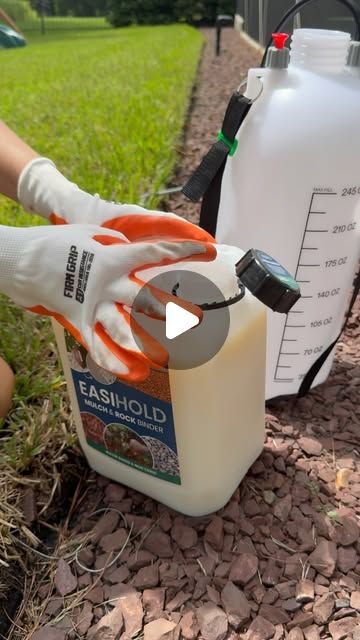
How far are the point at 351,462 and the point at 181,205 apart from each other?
1365 millimetres

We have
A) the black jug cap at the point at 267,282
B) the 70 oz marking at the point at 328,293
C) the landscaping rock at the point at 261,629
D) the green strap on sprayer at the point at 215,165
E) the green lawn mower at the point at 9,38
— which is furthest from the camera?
the green lawn mower at the point at 9,38

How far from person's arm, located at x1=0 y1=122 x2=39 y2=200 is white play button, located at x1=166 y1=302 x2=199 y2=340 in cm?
57

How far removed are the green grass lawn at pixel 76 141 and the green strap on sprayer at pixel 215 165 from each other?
0.51 meters

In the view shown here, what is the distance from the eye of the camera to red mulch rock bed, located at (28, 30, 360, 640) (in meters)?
0.86

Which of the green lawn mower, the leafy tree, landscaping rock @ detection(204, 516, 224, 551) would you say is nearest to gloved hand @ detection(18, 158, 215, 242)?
landscaping rock @ detection(204, 516, 224, 551)

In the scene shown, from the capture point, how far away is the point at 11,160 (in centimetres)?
113

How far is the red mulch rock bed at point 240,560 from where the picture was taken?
0.86 m

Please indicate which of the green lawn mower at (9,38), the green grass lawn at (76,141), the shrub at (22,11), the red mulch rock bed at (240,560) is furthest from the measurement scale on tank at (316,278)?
the shrub at (22,11)

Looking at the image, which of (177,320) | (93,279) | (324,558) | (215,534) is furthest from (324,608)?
(93,279)

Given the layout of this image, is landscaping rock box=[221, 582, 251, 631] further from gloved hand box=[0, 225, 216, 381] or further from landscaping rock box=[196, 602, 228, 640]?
gloved hand box=[0, 225, 216, 381]

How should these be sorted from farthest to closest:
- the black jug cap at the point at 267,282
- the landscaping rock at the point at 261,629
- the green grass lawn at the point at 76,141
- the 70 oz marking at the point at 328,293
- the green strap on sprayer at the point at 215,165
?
the green grass lawn at the point at 76,141
the 70 oz marking at the point at 328,293
the green strap on sprayer at the point at 215,165
the landscaping rock at the point at 261,629
the black jug cap at the point at 267,282

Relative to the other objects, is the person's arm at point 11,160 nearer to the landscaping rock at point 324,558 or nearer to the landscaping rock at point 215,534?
the landscaping rock at point 215,534

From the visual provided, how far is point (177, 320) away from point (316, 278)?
411mm

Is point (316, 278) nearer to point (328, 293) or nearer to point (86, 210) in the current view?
point (328, 293)
